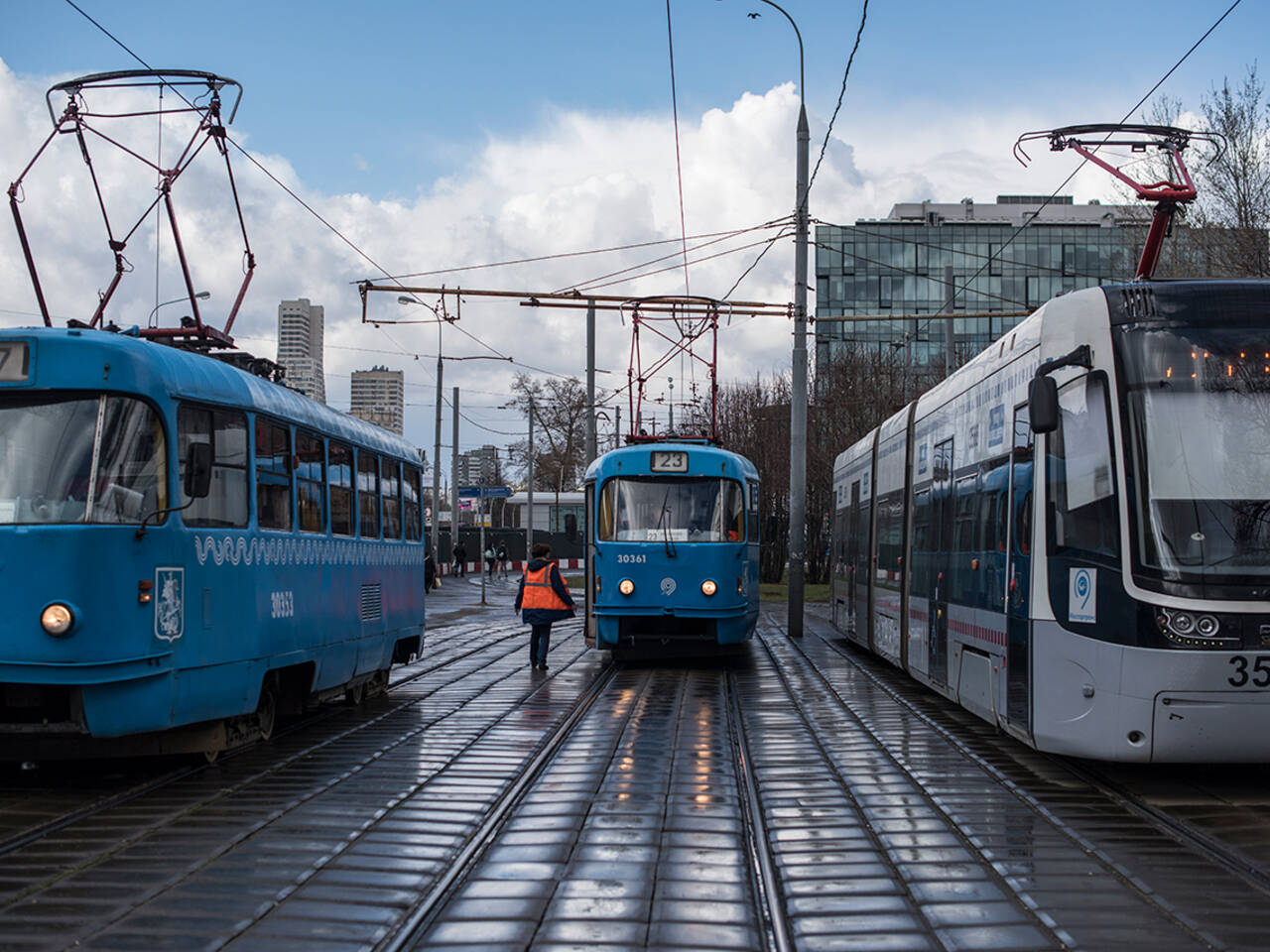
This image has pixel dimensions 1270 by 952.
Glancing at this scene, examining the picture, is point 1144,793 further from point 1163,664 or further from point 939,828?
point 939,828

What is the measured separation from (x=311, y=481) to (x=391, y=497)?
3.19 metres

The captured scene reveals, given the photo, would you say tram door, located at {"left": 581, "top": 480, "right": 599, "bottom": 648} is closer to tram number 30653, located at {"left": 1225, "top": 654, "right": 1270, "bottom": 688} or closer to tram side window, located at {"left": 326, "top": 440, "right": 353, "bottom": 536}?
tram side window, located at {"left": 326, "top": 440, "right": 353, "bottom": 536}

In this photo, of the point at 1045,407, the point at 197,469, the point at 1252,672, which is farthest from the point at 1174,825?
the point at 197,469

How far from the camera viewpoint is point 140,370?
8609 mm

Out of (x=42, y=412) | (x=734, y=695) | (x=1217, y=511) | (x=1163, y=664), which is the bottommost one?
(x=734, y=695)

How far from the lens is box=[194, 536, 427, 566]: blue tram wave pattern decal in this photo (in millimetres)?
9383

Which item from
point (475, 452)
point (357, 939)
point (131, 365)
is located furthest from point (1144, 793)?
point (475, 452)

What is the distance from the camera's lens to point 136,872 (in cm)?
652

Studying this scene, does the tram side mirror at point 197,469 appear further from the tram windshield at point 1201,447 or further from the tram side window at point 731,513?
the tram side window at point 731,513

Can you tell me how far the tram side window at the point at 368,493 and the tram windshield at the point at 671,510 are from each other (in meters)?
4.66

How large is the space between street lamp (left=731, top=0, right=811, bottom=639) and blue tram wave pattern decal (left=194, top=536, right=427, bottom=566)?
11.0 metres

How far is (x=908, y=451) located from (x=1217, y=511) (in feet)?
24.9

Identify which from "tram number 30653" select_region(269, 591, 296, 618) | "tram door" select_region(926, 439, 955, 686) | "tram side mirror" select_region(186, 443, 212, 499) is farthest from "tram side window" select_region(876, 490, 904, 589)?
"tram side mirror" select_region(186, 443, 212, 499)

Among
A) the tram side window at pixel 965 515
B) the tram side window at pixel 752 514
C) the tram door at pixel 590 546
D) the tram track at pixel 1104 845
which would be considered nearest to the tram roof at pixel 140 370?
the tram track at pixel 1104 845
